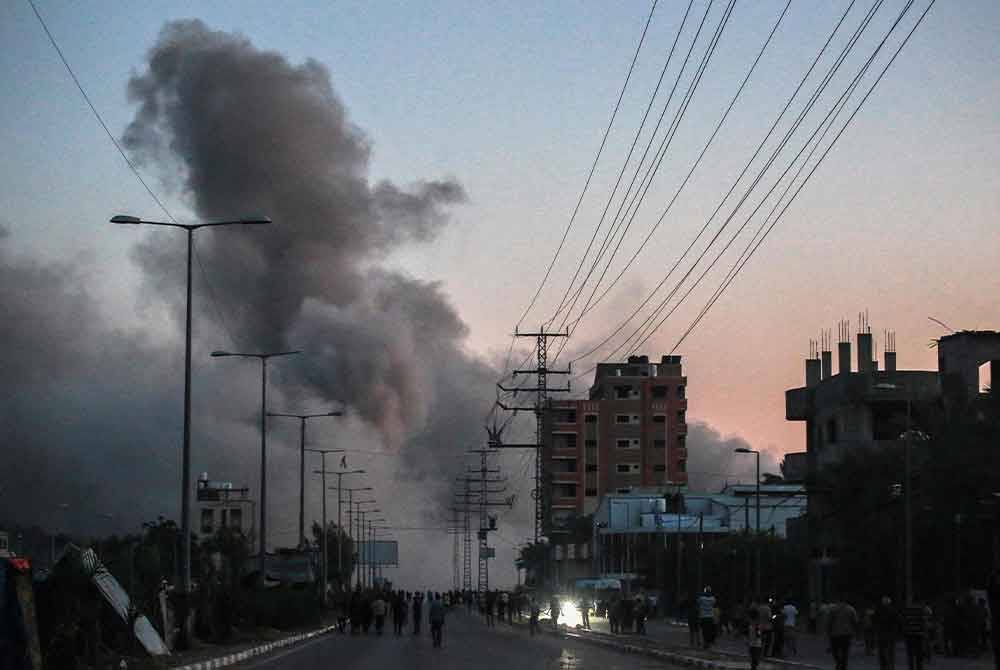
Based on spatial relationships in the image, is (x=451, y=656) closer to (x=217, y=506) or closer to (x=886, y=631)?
(x=886, y=631)

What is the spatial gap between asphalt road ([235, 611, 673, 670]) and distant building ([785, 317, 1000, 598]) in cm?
2876

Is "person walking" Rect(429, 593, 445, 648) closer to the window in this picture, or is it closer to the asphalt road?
the asphalt road

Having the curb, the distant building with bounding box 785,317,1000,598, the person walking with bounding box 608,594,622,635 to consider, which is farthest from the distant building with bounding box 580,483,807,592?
the curb

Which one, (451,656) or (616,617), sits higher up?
(616,617)

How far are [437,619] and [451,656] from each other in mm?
9982

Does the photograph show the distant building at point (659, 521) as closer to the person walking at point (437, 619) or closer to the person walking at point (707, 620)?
the person walking at point (437, 619)

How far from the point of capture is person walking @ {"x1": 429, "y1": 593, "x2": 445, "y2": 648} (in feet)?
193

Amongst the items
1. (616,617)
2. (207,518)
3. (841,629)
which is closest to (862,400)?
(616,617)

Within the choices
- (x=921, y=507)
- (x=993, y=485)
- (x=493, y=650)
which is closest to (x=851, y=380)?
(x=921, y=507)

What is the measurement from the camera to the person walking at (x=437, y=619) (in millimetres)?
58844

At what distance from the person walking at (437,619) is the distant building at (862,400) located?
30226 mm

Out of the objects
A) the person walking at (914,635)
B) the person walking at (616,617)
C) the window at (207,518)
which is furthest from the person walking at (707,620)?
the window at (207,518)

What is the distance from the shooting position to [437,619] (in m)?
59.2

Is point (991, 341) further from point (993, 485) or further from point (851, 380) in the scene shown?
point (993, 485)
